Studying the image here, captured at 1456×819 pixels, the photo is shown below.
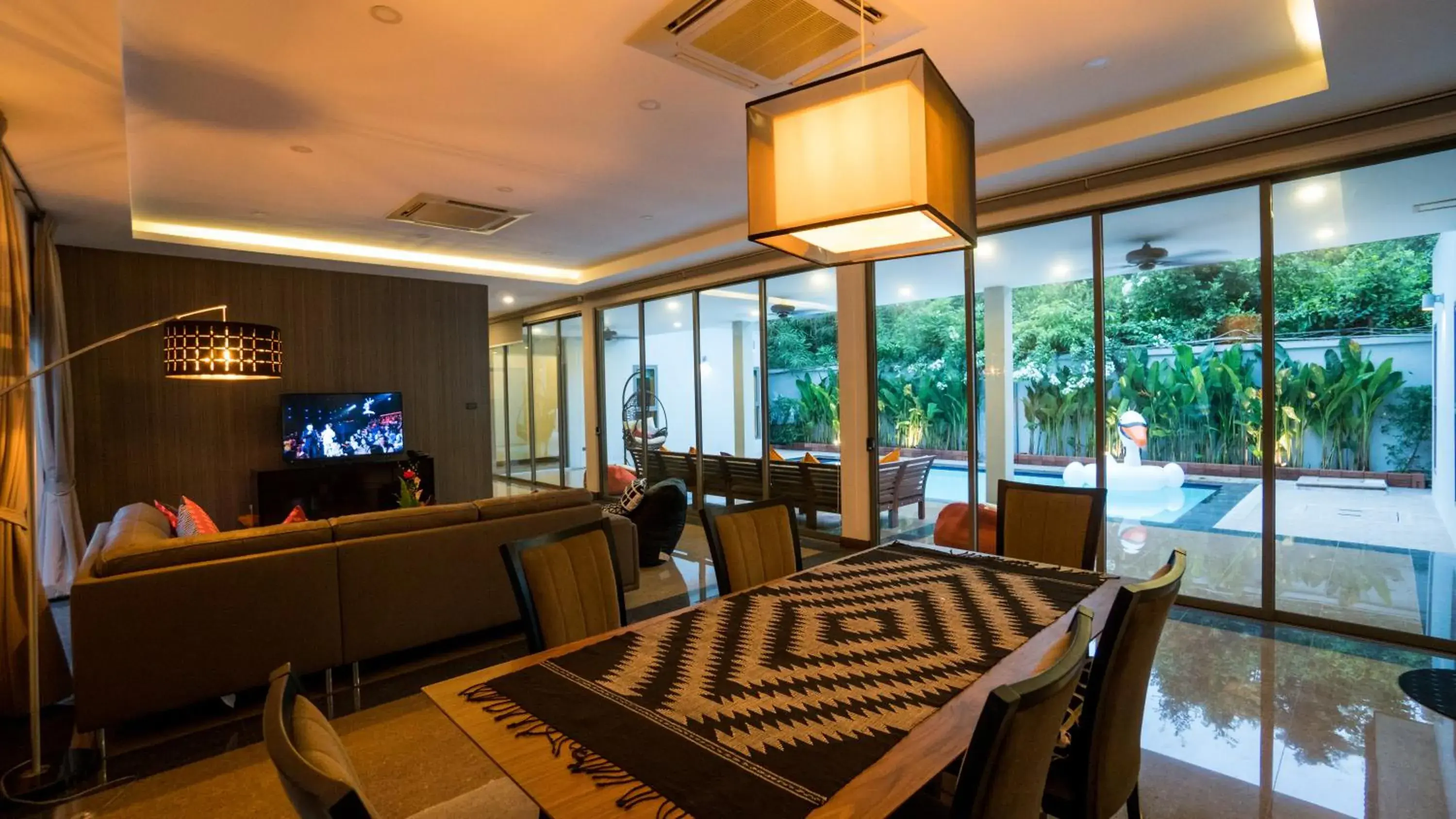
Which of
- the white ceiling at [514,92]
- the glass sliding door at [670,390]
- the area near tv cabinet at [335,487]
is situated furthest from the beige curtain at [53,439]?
the glass sliding door at [670,390]

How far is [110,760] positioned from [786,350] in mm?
5041

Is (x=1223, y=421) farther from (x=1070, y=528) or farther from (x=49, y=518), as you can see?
(x=49, y=518)

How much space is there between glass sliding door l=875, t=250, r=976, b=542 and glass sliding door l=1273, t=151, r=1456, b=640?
1791mm

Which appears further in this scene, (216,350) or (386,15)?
(216,350)

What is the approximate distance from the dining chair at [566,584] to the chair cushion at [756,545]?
0.46m

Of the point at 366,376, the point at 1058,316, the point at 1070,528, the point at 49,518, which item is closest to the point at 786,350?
the point at 1058,316

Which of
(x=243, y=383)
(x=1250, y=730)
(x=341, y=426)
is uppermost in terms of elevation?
(x=243, y=383)

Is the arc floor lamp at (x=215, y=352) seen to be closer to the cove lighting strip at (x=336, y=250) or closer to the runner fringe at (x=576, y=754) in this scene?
the cove lighting strip at (x=336, y=250)

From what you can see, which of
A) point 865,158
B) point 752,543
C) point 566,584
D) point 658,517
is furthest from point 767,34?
point 658,517

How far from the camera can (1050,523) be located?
9.21ft

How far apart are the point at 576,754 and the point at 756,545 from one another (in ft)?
4.64

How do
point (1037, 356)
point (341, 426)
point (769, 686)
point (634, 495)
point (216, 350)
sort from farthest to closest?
point (341, 426) → point (634, 495) → point (1037, 356) → point (216, 350) → point (769, 686)

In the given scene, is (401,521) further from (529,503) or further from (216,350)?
(216,350)

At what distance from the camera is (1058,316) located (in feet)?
14.6
